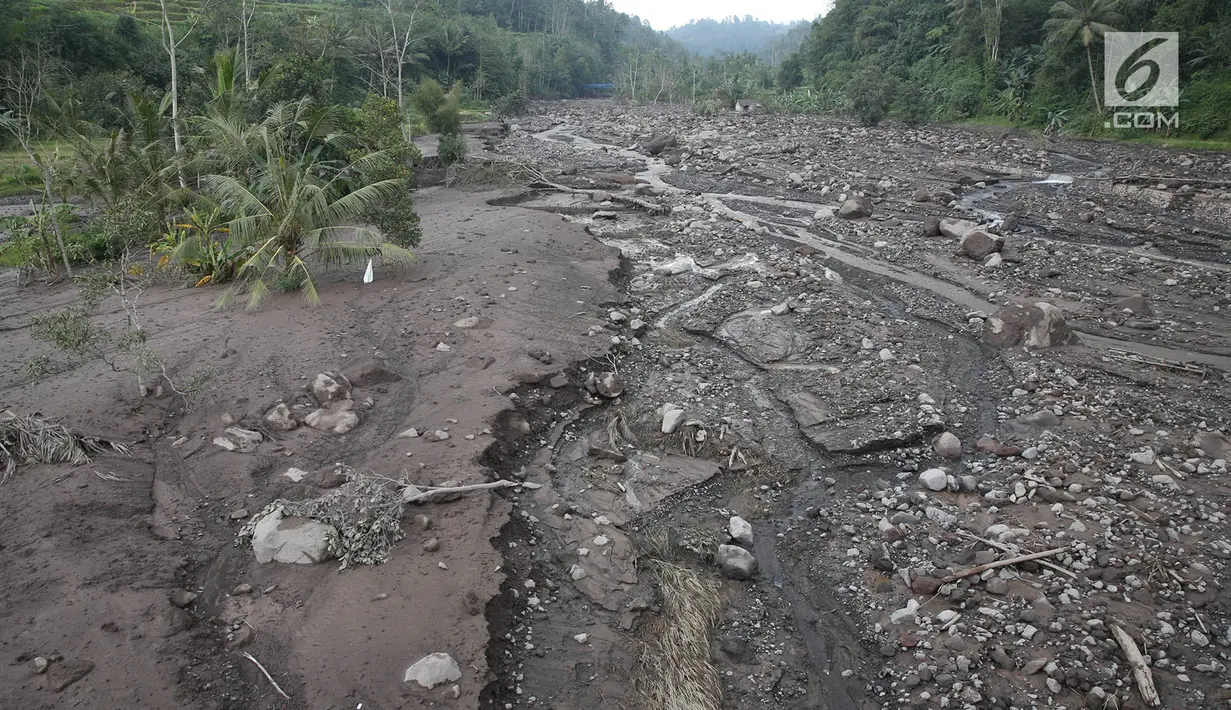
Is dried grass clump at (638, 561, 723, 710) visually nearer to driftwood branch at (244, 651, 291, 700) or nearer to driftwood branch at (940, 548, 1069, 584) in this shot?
driftwood branch at (940, 548, 1069, 584)

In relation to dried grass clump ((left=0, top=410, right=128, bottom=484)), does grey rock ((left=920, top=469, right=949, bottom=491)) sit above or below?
below

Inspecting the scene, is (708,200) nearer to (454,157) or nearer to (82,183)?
(454,157)

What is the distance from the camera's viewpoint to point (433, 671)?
5.26 metres

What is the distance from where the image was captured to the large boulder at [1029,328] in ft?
36.1

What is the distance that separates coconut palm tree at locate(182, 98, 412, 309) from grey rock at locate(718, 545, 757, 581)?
822 centimetres

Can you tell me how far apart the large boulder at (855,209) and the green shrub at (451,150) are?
550 inches

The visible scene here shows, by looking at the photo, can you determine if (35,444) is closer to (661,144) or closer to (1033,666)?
(1033,666)

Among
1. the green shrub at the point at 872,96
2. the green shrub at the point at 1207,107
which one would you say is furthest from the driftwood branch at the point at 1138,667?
the green shrub at the point at 872,96

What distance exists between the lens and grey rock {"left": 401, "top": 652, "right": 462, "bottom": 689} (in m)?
5.22

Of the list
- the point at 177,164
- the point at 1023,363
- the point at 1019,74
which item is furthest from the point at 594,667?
the point at 1019,74

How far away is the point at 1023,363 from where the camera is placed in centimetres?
1054

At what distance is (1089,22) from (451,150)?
1094 inches

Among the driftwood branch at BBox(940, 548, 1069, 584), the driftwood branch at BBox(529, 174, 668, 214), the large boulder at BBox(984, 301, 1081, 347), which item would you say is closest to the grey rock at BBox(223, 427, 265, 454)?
the driftwood branch at BBox(940, 548, 1069, 584)

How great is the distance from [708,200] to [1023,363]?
1408cm
